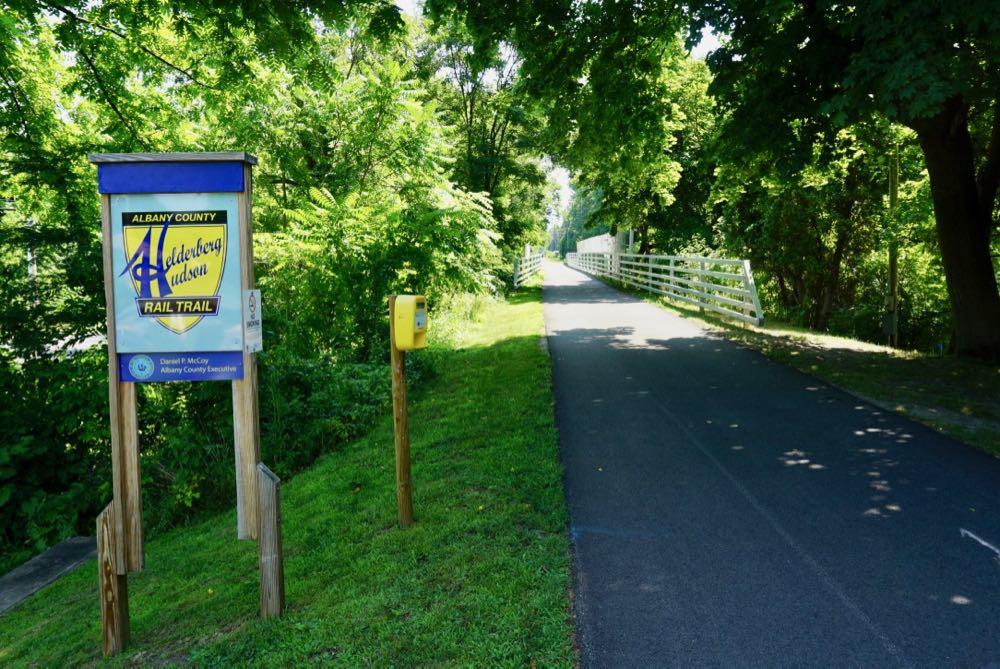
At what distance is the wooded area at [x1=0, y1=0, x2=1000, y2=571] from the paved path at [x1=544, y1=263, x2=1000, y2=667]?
3193 mm

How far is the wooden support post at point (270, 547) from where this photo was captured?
3.70m

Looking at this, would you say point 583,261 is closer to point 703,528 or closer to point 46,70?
point 46,70

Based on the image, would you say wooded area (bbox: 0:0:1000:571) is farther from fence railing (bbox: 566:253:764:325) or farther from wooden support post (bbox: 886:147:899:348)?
fence railing (bbox: 566:253:764:325)

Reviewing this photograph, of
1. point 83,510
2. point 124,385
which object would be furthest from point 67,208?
point 124,385

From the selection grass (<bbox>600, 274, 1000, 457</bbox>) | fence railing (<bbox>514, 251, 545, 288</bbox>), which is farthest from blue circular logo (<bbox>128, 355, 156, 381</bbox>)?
fence railing (<bbox>514, 251, 545, 288</bbox>)

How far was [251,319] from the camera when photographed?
3.75 meters

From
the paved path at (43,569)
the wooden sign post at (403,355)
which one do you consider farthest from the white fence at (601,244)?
the wooden sign post at (403,355)

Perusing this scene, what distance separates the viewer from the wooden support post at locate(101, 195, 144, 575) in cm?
368

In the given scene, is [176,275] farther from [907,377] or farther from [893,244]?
[893,244]

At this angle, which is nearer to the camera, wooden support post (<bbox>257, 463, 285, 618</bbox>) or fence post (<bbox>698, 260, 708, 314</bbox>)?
wooden support post (<bbox>257, 463, 285, 618</bbox>)

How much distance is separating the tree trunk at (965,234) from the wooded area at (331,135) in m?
0.03

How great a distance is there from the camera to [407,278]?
10594mm

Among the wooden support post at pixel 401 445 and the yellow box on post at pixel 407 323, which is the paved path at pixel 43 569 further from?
the yellow box on post at pixel 407 323

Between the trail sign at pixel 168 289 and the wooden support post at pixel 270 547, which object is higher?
the trail sign at pixel 168 289
